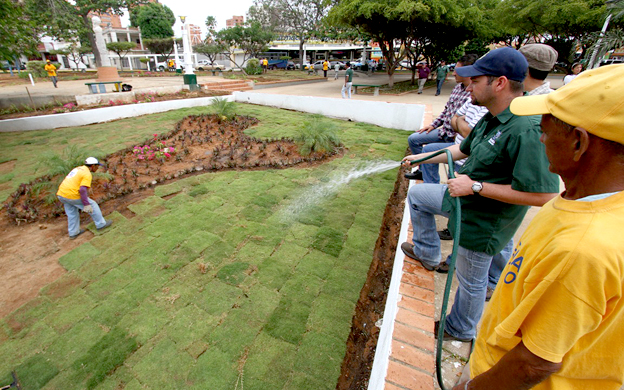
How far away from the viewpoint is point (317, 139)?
6.55 m

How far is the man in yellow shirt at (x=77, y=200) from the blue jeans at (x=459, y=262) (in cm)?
435

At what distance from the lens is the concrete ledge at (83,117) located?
9055mm

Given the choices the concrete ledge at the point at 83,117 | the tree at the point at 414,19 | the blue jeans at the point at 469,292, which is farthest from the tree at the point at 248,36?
the blue jeans at the point at 469,292

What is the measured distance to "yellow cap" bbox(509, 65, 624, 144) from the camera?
0.77 m

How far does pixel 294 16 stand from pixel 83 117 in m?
29.0

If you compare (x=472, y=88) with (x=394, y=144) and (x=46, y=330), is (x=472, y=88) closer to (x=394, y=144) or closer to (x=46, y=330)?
(x=46, y=330)

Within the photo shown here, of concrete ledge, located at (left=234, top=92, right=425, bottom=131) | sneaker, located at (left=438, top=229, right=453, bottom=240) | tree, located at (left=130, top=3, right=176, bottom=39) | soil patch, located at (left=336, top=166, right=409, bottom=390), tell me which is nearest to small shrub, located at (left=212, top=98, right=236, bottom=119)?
concrete ledge, located at (left=234, top=92, right=425, bottom=131)

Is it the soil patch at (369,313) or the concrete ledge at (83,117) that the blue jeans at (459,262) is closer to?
the soil patch at (369,313)

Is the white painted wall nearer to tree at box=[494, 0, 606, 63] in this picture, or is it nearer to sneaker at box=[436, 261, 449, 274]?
sneaker at box=[436, 261, 449, 274]

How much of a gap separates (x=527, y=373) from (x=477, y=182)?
3.78ft

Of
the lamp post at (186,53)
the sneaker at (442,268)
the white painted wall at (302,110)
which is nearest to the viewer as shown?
the sneaker at (442,268)

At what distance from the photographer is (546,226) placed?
942 mm

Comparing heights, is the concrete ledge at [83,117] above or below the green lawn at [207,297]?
above

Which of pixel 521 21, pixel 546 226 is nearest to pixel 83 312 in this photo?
pixel 546 226
